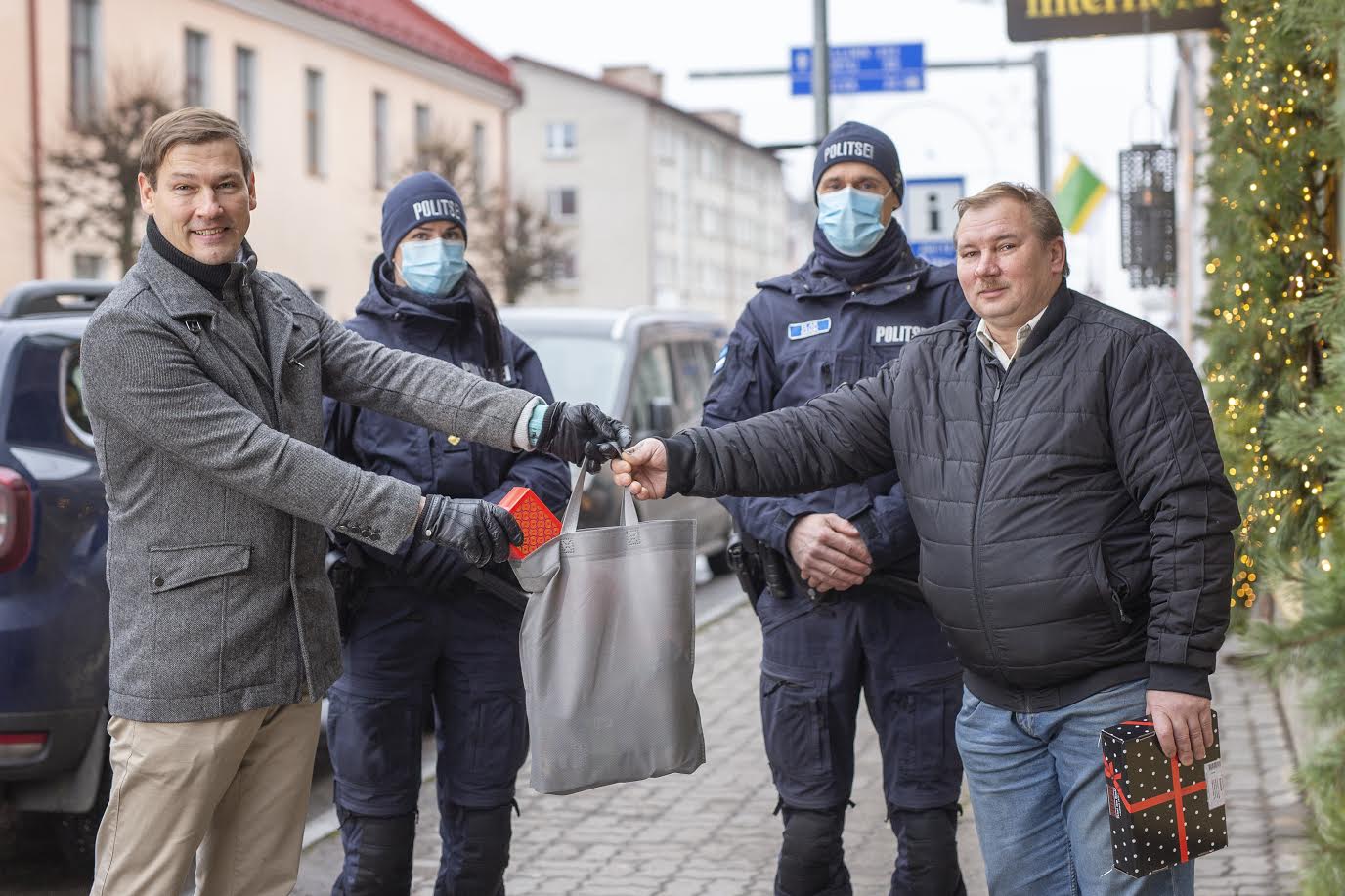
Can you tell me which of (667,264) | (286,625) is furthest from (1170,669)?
(667,264)

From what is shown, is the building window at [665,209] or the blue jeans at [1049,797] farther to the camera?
the building window at [665,209]

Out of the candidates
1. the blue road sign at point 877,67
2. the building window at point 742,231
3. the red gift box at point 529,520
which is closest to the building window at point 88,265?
the blue road sign at point 877,67

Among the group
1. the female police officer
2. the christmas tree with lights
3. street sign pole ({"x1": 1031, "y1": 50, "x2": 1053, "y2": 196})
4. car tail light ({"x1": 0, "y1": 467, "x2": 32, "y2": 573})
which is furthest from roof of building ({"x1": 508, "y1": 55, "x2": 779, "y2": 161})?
the female police officer

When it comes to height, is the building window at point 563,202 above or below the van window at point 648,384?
above

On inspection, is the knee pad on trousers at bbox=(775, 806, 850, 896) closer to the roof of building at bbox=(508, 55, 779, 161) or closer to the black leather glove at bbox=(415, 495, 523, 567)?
the black leather glove at bbox=(415, 495, 523, 567)

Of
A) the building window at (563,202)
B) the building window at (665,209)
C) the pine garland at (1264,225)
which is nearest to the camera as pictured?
the pine garland at (1264,225)

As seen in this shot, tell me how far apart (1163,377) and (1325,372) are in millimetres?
891

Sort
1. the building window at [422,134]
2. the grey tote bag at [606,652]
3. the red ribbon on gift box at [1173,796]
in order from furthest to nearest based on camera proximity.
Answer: the building window at [422,134], the grey tote bag at [606,652], the red ribbon on gift box at [1173,796]

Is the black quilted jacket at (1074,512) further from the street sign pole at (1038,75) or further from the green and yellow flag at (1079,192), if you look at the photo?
the green and yellow flag at (1079,192)

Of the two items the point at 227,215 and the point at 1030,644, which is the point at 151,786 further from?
the point at 1030,644

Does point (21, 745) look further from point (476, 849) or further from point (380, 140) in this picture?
point (380, 140)

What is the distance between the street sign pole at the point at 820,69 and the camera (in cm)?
1302

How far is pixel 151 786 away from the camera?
3350 mm

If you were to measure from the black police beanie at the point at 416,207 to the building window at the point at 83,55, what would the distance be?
2334 centimetres
